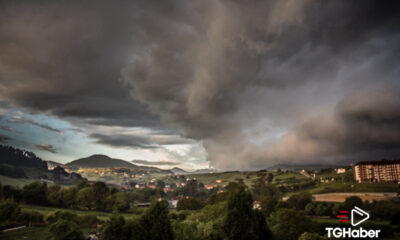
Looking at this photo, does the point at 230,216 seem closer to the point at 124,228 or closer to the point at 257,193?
the point at 124,228

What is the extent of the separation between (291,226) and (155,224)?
1312 inches

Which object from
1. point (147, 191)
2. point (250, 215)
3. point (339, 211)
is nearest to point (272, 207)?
point (339, 211)

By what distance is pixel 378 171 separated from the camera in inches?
5025

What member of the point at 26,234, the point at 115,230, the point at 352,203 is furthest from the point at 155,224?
the point at 352,203

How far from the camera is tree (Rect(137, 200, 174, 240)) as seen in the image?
2856 cm

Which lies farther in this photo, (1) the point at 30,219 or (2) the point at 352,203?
(2) the point at 352,203

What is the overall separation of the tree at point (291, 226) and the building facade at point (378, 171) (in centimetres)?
9669

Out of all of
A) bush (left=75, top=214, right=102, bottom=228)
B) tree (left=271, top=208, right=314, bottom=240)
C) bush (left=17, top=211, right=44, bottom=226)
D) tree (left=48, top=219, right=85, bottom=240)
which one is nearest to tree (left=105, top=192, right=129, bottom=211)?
bush (left=75, top=214, right=102, bottom=228)

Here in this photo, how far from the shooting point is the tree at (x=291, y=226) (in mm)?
49044

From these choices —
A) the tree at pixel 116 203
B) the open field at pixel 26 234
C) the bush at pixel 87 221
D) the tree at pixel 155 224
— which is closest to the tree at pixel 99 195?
the tree at pixel 116 203

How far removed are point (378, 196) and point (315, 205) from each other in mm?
34526

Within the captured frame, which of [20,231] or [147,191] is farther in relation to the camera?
[147,191]

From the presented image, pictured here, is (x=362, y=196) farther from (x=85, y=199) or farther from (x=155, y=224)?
(x=85, y=199)

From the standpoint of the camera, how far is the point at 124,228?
28000 mm
